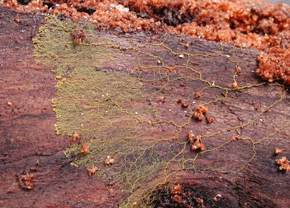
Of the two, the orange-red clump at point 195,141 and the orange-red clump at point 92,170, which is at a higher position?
the orange-red clump at point 195,141

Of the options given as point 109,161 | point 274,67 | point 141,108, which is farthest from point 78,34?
point 274,67

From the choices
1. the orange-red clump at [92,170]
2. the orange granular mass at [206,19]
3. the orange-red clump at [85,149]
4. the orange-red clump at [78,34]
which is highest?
the orange granular mass at [206,19]

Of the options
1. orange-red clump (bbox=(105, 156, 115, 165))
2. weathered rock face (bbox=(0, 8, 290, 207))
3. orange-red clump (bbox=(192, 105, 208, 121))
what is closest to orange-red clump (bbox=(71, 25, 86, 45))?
weathered rock face (bbox=(0, 8, 290, 207))

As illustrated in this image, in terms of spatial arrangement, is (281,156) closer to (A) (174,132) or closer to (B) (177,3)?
(A) (174,132)

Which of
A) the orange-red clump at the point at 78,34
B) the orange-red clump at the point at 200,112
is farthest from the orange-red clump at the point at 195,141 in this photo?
the orange-red clump at the point at 78,34

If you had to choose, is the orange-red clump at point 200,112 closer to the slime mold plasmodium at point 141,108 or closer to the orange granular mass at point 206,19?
the slime mold plasmodium at point 141,108

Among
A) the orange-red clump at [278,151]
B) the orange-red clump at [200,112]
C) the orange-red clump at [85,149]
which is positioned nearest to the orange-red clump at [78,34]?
the orange-red clump at [85,149]

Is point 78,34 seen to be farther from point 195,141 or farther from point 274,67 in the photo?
point 274,67

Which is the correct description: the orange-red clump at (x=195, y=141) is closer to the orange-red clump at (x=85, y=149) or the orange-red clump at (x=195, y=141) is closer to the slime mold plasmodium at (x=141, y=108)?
the slime mold plasmodium at (x=141, y=108)
